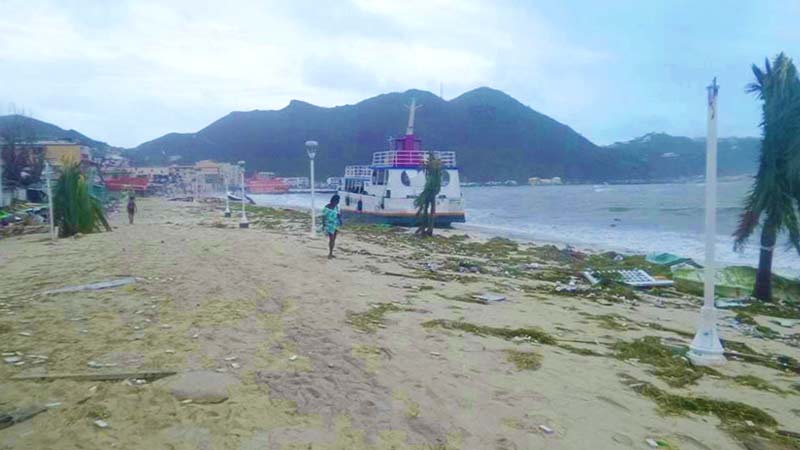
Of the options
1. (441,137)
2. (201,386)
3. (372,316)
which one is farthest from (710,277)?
(441,137)

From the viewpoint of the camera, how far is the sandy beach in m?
3.88

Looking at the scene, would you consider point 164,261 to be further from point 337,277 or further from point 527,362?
point 527,362

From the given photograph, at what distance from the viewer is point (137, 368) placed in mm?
4844

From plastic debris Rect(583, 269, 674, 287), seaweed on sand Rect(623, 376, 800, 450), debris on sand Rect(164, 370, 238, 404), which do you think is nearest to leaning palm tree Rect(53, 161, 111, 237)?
plastic debris Rect(583, 269, 674, 287)

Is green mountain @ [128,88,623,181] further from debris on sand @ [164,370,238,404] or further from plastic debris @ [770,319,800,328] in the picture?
debris on sand @ [164,370,238,404]

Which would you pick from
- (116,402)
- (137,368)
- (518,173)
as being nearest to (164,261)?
(137,368)

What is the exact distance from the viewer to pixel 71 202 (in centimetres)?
1861

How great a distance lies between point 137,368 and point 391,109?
427ft

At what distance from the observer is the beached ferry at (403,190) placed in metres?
30.5

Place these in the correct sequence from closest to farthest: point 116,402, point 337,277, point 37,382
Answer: point 116,402
point 37,382
point 337,277

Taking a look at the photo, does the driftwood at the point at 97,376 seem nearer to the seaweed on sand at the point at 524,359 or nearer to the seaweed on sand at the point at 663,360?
the seaweed on sand at the point at 524,359

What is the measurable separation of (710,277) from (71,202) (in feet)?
62.1

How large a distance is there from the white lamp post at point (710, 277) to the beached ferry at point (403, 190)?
23052mm

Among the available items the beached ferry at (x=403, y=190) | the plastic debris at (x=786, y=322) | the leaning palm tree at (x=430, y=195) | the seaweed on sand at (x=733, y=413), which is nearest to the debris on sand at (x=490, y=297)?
the seaweed on sand at (x=733, y=413)
